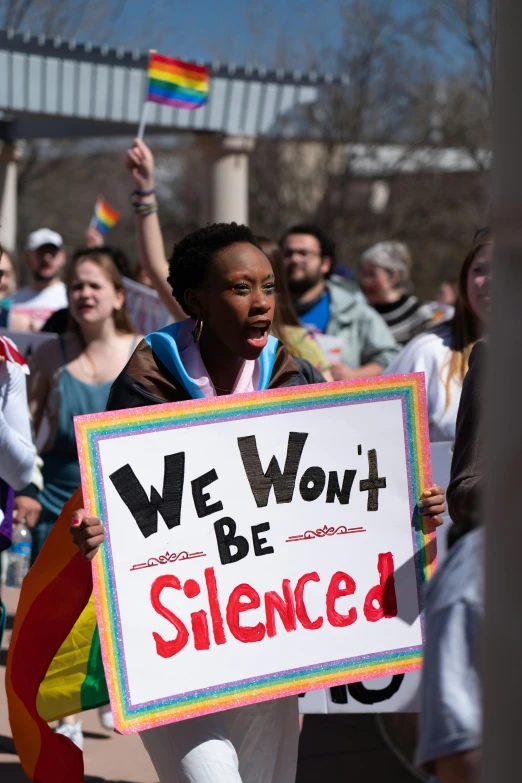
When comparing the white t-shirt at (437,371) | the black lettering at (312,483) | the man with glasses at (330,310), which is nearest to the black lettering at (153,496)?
the black lettering at (312,483)

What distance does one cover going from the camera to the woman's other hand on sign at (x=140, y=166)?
15.8 feet

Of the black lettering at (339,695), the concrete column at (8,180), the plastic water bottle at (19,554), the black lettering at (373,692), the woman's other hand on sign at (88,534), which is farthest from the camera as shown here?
the concrete column at (8,180)

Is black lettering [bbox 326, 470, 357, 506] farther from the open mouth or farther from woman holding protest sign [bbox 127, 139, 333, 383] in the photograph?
woman holding protest sign [bbox 127, 139, 333, 383]

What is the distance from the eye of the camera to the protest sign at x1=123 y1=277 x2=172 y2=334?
22.0 feet

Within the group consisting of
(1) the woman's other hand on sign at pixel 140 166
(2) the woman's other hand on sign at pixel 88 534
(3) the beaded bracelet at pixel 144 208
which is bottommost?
(2) the woman's other hand on sign at pixel 88 534

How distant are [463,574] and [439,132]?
27.4 meters

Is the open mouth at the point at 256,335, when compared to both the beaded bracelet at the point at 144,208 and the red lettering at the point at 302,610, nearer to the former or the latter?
the red lettering at the point at 302,610

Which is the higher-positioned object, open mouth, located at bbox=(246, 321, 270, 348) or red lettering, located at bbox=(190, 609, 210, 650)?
open mouth, located at bbox=(246, 321, 270, 348)

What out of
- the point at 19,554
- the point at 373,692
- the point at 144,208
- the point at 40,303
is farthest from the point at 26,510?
the point at 40,303

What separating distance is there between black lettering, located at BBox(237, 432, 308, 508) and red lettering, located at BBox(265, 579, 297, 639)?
221 millimetres

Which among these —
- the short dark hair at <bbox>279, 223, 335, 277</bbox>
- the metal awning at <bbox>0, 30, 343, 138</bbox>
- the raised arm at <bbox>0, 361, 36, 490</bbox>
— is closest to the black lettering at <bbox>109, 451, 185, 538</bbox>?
the raised arm at <bbox>0, 361, 36, 490</bbox>

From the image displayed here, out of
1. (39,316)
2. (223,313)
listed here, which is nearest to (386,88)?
(39,316)

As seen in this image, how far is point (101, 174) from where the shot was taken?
126ft

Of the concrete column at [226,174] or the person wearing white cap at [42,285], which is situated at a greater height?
the concrete column at [226,174]
